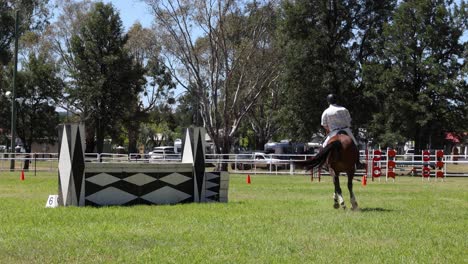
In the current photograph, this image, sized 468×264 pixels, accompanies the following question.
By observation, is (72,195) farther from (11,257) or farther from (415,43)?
(415,43)

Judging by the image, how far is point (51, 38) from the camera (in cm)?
6006

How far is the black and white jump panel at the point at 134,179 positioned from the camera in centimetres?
1384

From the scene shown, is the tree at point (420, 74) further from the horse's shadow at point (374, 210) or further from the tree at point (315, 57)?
the horse's shadow at point (374, 210)

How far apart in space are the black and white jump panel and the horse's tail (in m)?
2.95

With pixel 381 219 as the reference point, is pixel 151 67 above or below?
above

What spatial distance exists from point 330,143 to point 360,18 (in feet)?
130

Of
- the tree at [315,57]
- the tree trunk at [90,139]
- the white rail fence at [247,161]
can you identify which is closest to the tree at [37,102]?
the tree trunk at [90,139]

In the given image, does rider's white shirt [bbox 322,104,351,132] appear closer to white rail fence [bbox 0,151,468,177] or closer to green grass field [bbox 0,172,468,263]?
green grass field [bbox 0,172,468,263]

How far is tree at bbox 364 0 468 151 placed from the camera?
4500 centimetres

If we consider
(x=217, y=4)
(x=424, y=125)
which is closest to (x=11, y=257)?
(x=424, y=125)

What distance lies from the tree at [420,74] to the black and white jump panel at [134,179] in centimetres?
3221

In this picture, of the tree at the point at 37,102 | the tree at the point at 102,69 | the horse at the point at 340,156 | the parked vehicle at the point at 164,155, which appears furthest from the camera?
the tree at the point at 102,69

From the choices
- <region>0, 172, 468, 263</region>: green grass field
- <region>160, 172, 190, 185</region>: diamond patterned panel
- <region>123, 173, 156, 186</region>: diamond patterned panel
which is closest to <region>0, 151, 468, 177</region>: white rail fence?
<region>160, 172, 190, 185</region>: diamond patterned panel

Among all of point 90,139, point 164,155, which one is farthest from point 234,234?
point 90,139
